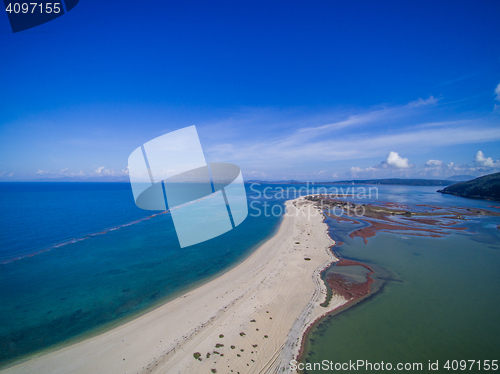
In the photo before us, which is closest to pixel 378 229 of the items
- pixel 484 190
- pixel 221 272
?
pixel 221 272

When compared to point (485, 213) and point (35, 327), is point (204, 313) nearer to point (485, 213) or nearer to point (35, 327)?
point (35, 327)

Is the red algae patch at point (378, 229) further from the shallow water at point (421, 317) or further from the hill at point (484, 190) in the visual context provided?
the hill at point (484, 190)

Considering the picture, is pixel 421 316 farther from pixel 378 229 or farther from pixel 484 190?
pixel 484 190

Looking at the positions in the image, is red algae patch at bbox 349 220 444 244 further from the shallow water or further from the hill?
the hill

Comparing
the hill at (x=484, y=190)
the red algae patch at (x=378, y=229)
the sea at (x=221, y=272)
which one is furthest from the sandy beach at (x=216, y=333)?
the hill at (x=484, y=190)

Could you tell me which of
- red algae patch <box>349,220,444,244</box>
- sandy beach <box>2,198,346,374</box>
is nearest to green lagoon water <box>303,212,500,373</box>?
sandy beach <box>2,198,346,374</box>

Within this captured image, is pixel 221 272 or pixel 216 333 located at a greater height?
pixel 216 333
